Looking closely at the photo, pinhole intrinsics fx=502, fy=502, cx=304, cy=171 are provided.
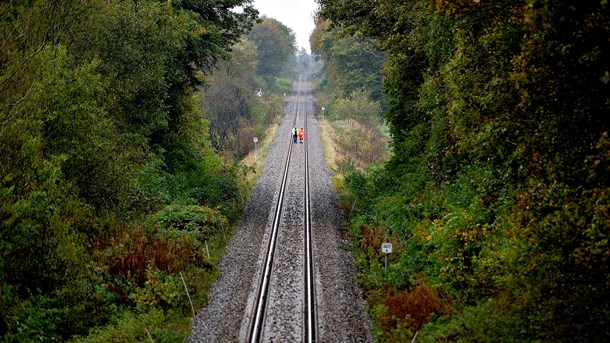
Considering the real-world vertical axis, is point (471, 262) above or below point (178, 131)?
below

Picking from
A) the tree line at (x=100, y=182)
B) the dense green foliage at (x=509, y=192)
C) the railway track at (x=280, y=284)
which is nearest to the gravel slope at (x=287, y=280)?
the railway track at (x=280, y=284)

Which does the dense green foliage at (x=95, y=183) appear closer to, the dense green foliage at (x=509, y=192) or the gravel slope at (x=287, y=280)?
the gravel slope at (x=287, y=280)

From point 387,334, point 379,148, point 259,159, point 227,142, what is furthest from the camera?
point 227,142

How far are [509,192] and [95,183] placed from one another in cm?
1210

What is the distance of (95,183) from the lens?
15773mm

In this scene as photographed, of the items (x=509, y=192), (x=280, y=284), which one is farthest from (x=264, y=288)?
(x=509, y=192)

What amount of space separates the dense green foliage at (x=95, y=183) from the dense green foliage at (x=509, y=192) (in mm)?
6510

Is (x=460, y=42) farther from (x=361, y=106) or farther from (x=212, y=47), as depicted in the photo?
(x=361, y=106)

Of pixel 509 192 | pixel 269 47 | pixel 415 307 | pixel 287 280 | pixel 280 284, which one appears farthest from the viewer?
pixel 269 47

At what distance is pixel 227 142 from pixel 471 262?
36925 millimetres

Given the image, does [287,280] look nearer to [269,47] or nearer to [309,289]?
[309,289]

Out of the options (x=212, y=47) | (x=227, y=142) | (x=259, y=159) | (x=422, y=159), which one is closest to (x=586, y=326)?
(x=422, y=159)

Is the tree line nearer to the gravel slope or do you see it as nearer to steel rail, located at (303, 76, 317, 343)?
the gravel slope

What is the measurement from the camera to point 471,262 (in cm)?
1261
